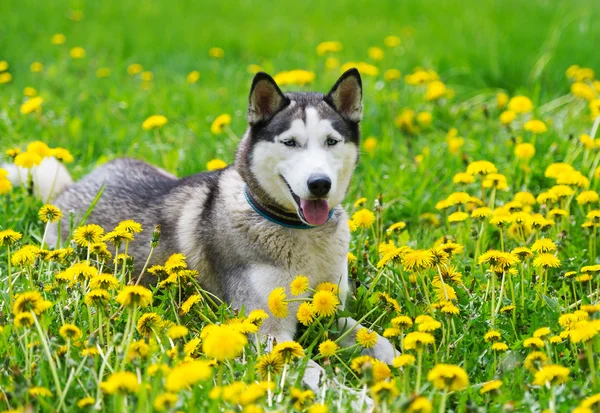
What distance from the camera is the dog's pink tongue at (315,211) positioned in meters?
3.45

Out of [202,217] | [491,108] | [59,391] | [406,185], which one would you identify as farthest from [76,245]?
[491,108]

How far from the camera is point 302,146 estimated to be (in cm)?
342

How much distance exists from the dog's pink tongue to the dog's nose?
0.55 feet

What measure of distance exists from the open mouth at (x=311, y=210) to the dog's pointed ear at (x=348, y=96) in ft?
1.57

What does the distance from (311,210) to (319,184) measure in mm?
229

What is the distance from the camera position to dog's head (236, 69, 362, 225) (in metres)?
3.34

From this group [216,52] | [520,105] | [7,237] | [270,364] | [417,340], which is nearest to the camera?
[417,340]

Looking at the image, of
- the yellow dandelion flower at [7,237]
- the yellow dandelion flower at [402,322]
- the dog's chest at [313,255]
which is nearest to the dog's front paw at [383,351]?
the dog's chest at [313,255]

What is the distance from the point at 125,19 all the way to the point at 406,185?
5.34 m

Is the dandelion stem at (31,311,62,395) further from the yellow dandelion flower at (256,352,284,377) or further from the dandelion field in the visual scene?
the yellow dandelion flower at (256,352,284,377)

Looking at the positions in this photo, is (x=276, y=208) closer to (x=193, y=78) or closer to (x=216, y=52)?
(x=193, y=78)

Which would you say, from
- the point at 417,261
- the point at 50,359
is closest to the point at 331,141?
the point at 417,261

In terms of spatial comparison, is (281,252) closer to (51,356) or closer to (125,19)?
(51,356)

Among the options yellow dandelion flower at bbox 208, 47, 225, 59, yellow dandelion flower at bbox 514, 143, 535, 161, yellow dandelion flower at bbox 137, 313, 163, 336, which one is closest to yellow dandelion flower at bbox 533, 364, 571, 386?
yellow dandelion flower at bbox 137, 313, 163, 336
